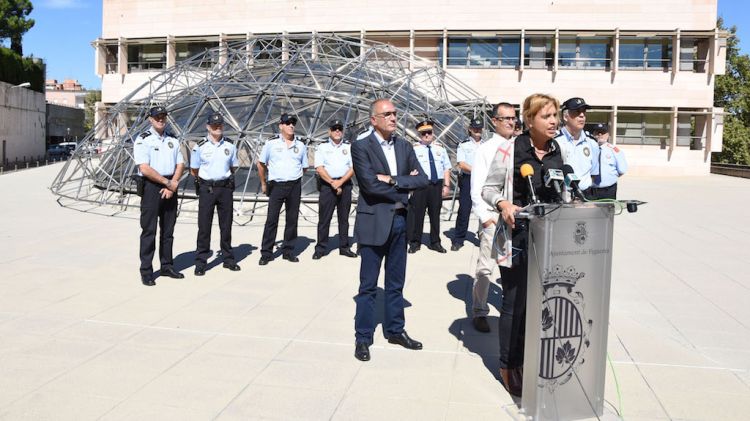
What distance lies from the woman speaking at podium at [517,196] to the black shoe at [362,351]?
0.97 m

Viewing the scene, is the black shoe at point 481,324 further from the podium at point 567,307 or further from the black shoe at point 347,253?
the black shoe at point 347,253

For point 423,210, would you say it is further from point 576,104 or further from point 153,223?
point 576,104

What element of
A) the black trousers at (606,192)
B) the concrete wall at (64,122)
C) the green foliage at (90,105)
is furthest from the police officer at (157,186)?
the green foliage at (90,105)


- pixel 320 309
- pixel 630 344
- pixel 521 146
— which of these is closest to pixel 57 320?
pixel 320 309

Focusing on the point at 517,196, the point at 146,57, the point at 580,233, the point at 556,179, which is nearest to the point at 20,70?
the point at 146,57

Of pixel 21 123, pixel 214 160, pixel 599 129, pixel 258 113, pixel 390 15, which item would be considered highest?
pixel 390 15

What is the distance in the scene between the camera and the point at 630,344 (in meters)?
4.78

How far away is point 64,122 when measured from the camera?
51781 mm

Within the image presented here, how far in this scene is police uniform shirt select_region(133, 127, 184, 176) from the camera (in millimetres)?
6578

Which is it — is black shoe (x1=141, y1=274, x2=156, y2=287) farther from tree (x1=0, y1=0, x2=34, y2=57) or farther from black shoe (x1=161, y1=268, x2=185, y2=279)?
tree (x1=0, y1=0, x2=34, y2=57)

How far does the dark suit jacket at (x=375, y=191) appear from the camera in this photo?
4.25 metres

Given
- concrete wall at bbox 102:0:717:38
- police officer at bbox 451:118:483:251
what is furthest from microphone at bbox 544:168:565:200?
concrete wall at bbox 102:0:717:38

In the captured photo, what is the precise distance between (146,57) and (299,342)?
3861cm

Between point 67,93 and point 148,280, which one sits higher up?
point 67,93
